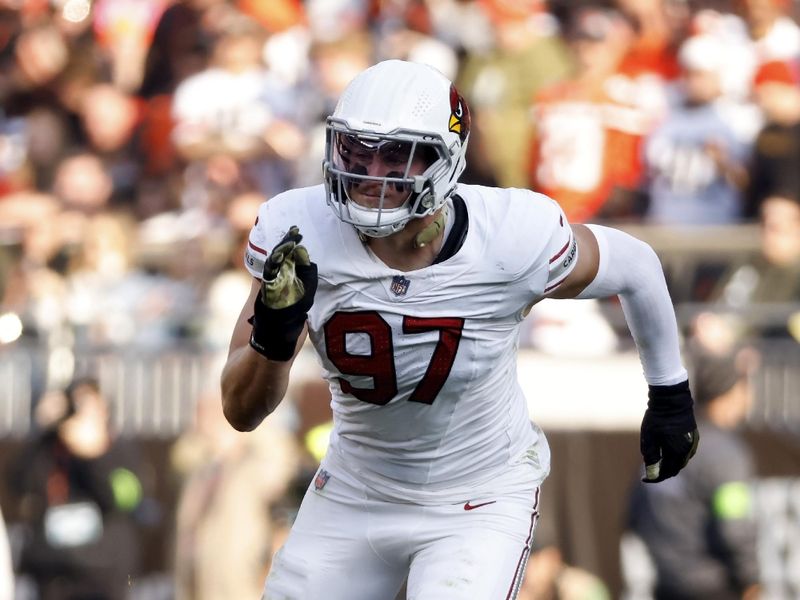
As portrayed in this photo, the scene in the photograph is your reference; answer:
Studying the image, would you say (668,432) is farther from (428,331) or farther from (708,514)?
(708,514)

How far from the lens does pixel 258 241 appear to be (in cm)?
449

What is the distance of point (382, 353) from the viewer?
14.6 feet

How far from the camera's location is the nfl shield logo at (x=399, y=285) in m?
4.44

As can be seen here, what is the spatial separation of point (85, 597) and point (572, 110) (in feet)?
12.1

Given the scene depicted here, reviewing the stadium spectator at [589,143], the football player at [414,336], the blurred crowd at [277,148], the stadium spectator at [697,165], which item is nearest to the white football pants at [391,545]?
the football player at [414,336]

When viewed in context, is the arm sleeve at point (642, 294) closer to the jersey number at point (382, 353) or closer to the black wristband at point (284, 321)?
the jersey number at point (382, 353)

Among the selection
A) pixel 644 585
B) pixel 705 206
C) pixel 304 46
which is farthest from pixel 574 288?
pixel 304 46

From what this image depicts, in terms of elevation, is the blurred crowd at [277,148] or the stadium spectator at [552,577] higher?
the blurred crowd at [277,148]

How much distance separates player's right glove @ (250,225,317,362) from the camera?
3.99m

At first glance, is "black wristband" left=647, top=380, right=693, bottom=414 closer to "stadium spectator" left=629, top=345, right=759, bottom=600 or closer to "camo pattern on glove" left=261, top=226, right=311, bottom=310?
"camo pattern on glove" left=261, top=226, right=311, bottom=310

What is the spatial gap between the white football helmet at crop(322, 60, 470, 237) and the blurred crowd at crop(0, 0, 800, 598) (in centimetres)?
375

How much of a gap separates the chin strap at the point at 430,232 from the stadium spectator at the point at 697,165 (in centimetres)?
468

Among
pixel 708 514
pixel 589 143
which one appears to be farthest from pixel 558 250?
pixel 589 143

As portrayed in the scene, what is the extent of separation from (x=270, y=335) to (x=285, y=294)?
0.13 metres
